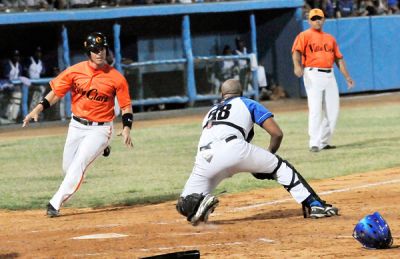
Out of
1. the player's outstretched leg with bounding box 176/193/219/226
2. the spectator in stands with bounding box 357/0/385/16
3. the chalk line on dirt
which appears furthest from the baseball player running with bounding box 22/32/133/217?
the spectator in stands with bounding box 357/0/385/16

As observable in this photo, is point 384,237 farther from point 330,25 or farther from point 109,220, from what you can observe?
point 330,25

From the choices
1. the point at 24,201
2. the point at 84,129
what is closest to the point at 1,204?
the point at 24,201

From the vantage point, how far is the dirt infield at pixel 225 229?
28.8 feet

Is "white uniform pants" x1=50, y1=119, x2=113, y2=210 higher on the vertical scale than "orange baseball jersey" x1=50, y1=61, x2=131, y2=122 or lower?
lower

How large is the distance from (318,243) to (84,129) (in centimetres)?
351

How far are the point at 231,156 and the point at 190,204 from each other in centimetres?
57

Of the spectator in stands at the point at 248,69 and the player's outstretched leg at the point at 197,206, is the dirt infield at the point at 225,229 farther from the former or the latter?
the spectator in stands at the point at 248,69

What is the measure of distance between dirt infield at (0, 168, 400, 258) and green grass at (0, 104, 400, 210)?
992 millimetres

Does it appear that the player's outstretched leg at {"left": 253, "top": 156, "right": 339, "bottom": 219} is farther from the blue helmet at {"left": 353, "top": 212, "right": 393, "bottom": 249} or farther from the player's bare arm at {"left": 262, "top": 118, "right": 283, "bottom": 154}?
the blue helmet at {"left": 353, "top": 212, "right": 393, "bottom": 249}

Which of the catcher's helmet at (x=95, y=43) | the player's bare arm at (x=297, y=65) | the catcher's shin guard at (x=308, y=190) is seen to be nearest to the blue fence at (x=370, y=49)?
the player's bare arm at (x=297, y=65)

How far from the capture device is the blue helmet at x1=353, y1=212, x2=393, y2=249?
8.46 meters

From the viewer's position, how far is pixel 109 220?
1091cm

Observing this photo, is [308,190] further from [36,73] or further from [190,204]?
[36,73]

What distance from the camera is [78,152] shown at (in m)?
11.4
